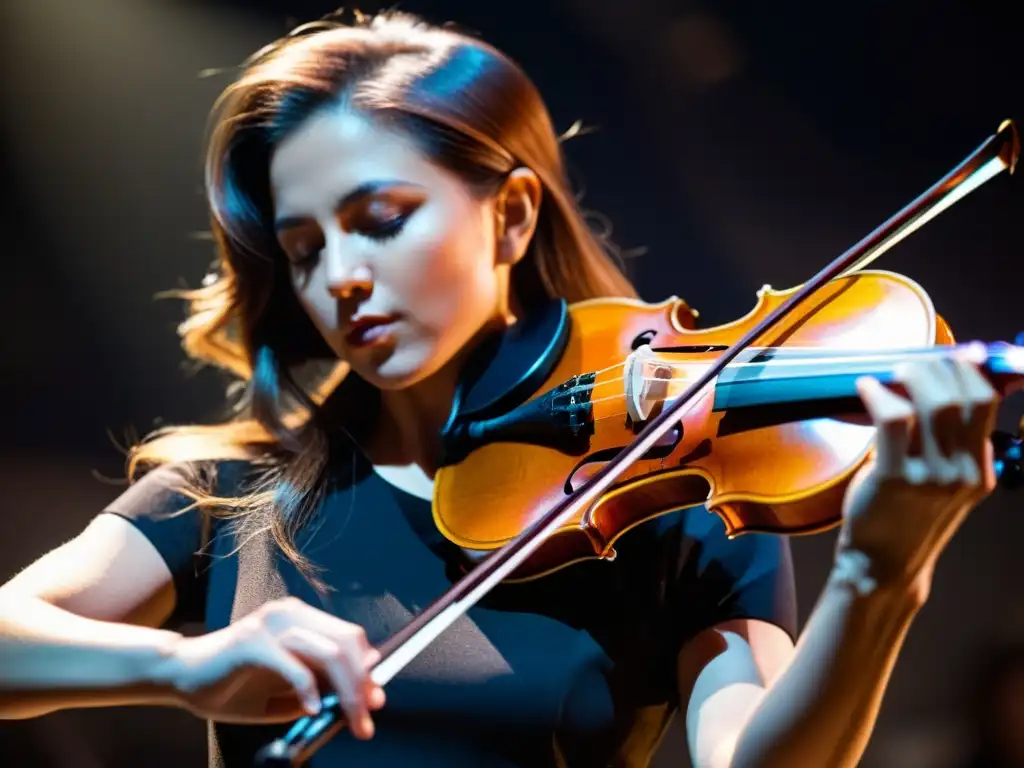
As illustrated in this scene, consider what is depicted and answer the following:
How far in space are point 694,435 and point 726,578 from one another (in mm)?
188

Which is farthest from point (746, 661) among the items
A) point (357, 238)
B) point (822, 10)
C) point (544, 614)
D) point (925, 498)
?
point (822, 10)

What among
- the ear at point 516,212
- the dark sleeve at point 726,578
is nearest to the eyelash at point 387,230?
the ear at point 516,212

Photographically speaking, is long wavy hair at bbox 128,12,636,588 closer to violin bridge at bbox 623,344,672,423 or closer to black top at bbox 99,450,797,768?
black top at bbox 99,450,797,768

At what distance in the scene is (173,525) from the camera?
0.88 m

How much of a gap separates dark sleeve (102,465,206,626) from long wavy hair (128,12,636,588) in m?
0.02

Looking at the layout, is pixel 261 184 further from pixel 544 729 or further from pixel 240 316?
pixel 544 729

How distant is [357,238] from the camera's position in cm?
79

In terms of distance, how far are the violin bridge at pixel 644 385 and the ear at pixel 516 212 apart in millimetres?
224

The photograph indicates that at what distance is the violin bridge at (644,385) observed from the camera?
0.69 metres

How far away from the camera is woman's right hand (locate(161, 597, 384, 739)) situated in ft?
1.75

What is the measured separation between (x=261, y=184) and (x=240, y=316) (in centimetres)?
14

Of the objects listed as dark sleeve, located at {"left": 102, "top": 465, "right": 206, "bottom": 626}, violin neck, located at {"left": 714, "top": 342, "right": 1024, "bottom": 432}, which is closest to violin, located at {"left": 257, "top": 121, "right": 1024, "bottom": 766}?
violin neck, located at {"left": 714, "top": 342, "right": 1024, "bottom": 432}

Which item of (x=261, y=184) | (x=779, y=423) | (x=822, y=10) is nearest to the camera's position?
(x=779, y=423)

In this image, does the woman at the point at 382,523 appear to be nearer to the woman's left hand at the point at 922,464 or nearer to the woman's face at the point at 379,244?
the woman's face at the point at 379,244
